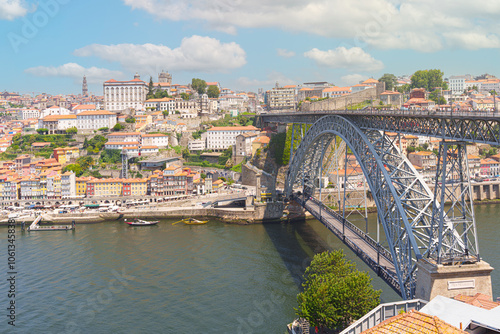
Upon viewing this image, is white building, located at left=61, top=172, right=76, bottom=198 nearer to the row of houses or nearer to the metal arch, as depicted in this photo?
the row of houses

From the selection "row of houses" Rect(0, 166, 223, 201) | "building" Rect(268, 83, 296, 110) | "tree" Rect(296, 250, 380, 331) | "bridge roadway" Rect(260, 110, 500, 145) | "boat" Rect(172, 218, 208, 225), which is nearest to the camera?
"bridge roadway" Rect(260, 110, 500, 145)

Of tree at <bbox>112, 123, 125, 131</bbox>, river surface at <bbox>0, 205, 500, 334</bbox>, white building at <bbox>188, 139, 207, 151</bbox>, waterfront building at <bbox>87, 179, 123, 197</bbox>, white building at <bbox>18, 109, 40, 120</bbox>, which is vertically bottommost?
river surface at <bbox>0, 205, 500, 334</bbox>

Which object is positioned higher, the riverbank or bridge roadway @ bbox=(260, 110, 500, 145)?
bridge roadway @ bbox=(260, 110, 500, 145)

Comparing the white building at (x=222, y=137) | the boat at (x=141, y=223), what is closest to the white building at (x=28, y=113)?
the white building at (x=222, y=137)

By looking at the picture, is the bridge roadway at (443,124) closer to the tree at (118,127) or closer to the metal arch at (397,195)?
the metal arch at (397,195)

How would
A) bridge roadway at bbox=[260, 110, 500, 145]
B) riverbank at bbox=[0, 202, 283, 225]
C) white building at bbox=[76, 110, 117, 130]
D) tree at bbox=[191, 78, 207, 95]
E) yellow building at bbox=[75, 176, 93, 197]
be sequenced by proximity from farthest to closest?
tree at bbox=[191, 78, 207, 95] → white building at bbox=[76, 110, 117, 130] → yellow building at bbox=[75, 176, 93, 197] → riverbank at bbox=[0, 202, 283, 225] → bridge roadway at bbox=[260, 110, 500, 145]

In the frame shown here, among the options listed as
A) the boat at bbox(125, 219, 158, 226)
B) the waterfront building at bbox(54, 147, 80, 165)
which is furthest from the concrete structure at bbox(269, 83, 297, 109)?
the boat at bbox(125, 219, 158, 226)
